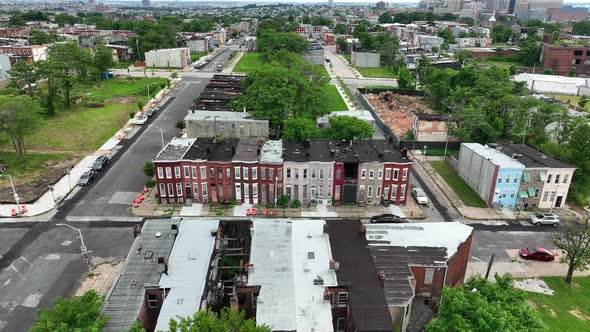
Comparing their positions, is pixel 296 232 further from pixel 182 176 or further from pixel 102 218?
pixel 102 218

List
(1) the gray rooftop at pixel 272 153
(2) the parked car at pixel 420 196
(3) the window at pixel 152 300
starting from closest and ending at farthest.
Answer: (3) the window at pixel 152 300 < (1) the gray rooftop at pixel 272 153 < (2) the parked car at pixel 420 196

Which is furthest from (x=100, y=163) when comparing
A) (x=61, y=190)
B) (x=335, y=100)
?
(x=335, y=100)

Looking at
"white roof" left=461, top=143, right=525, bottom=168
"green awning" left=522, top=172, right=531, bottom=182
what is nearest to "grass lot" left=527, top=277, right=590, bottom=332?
"green awning" left=522, top=172, right=531, bottom=182

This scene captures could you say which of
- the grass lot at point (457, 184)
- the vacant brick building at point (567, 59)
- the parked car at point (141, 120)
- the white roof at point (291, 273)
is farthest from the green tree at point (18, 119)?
the vacant brick building at point (567, 59)

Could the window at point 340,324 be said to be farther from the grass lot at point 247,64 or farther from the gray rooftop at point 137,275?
the grass lot at point 247,64

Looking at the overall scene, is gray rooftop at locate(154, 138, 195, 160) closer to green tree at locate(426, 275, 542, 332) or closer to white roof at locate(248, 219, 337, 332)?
white roof at locate(248, 219, 337, 332)

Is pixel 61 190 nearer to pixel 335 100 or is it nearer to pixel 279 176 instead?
pixel 279 176
